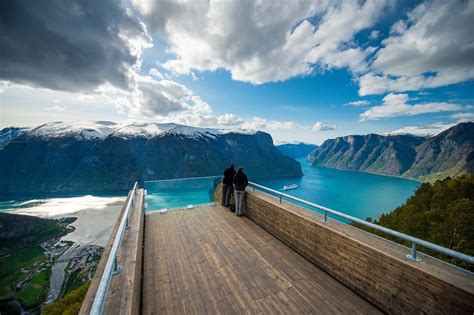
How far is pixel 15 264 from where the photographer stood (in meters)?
44.0

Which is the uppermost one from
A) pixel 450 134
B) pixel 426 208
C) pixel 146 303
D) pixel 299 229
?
pixel 450 134

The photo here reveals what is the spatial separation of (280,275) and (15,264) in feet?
215

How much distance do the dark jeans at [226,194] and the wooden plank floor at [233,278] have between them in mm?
2171

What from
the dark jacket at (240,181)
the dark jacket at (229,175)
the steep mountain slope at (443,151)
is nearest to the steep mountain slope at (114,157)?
the steep mountain slope at (443,151)

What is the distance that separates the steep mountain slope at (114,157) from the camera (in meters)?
129

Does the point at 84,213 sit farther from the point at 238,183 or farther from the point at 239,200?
the point at 238,183

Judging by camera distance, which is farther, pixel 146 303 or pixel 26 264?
pixel 26 264

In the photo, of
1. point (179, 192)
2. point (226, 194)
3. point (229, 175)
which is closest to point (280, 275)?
point (229, 175)

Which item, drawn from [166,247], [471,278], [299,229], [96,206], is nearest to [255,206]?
[299,229]

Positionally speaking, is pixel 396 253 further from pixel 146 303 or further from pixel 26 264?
pixel 26 264

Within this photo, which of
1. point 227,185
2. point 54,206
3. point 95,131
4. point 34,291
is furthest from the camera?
point 95,131

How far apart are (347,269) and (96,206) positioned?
96.0 meters

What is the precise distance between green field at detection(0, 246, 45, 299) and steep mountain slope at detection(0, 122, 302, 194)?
75104 mm

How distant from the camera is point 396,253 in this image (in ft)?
9.97
